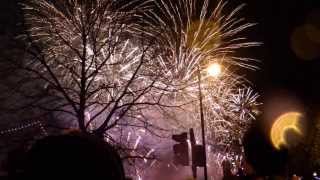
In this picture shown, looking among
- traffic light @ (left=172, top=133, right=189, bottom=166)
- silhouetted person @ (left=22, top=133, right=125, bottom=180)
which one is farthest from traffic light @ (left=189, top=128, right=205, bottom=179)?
silhouetted person @ (left=22, top=133, right=125, bottom=180)

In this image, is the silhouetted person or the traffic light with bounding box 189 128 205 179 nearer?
the silhouetted person

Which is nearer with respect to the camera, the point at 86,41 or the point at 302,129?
the point at 86,41

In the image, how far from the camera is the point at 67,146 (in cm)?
651

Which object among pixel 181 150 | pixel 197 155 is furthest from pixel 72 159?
pixel 181 150

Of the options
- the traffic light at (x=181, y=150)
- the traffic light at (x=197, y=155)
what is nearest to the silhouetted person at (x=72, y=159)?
the traffic light at (x=197, y=155)

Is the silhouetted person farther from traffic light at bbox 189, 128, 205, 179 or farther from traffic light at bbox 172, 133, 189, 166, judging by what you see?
traffic light at bbox 172, 133, 189, 166

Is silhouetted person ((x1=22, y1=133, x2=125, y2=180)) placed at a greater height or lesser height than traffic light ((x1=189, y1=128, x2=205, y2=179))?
greater

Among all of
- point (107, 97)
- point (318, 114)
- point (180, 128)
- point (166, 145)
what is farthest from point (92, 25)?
point (318, 114)

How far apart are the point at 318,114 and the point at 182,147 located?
24698 millimetres

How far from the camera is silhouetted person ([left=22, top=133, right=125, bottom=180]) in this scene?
20.9 ft

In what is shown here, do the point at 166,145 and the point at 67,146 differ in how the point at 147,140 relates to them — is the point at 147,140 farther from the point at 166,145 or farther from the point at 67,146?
the point at 67,146

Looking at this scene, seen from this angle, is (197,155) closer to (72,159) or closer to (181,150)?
(181,150)

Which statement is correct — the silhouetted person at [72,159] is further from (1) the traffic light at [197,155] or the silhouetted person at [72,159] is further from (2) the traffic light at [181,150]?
(2) the traffic light at [181,150]

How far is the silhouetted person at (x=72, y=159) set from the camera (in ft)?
20.9
